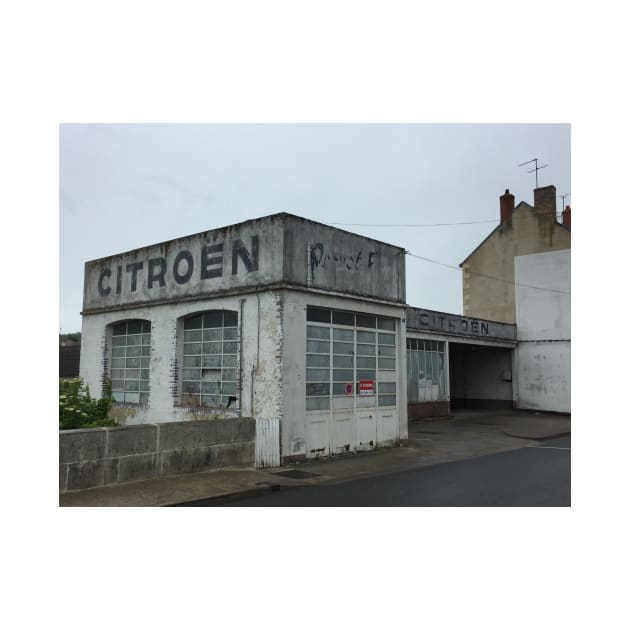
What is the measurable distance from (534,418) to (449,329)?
15.8 feet

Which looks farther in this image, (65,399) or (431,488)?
A: (65,399)

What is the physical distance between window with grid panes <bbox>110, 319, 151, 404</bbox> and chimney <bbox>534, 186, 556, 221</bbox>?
59.8 ft

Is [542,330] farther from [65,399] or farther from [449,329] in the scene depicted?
[65,399]

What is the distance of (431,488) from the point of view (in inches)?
355

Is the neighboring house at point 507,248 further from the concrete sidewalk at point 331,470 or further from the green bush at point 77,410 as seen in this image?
the green bush at point 77,410

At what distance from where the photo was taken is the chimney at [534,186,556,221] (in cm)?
2472

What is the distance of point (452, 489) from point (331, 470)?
263 cm

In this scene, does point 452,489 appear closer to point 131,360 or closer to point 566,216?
point 131,360

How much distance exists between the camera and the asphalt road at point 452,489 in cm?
810

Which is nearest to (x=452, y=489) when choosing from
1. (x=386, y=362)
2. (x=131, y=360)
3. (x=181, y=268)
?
(x=386, y=362)

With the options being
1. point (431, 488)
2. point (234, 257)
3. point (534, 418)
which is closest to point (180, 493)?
point (431, 488)

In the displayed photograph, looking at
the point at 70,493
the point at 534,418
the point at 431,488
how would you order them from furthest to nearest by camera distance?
the point at 534,418
the point at 431,488
the point at 70,493

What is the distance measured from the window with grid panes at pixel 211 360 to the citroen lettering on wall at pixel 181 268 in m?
1.00

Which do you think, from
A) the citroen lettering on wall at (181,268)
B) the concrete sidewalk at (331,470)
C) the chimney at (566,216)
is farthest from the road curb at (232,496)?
the chimney at (566,216)
